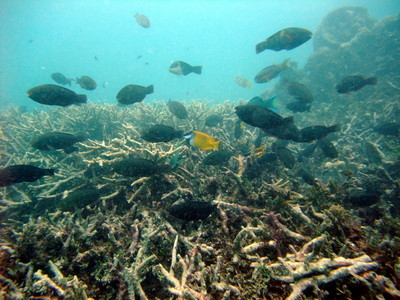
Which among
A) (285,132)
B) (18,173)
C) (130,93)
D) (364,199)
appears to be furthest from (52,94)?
(364,199)

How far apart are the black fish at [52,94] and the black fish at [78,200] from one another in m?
1.96

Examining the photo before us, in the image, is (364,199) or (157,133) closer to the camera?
(364,199)

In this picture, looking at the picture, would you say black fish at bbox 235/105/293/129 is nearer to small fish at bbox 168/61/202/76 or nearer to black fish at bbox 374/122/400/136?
small fish at bbox 168/61/202/76

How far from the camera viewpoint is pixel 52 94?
354 centimetres

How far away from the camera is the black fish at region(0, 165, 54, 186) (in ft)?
8.94

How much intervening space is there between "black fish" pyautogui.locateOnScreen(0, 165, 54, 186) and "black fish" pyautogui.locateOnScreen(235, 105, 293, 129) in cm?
317

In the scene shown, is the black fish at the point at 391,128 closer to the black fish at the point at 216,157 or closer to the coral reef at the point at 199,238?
the coral reef at the point at 199,238

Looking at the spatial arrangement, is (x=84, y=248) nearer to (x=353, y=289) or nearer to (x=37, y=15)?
(x=353, y=289)

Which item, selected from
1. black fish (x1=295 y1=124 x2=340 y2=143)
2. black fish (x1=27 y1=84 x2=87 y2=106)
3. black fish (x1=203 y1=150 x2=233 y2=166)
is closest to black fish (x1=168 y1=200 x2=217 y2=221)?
→ black fish (x1=203 y1=150 x2=233 y2=166)

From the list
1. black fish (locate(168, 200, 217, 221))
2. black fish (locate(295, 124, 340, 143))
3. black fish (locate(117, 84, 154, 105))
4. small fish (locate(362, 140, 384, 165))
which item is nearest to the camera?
black fish (locate(168, 200, 217, 221))

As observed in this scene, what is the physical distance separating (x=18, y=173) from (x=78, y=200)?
0.97m

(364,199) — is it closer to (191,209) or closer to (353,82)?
(191,209)

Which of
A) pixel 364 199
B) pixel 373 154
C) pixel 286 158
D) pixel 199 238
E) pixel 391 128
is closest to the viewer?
pixel 199 238

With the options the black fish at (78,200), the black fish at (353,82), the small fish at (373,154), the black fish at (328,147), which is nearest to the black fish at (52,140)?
the black fish at (78,200)
